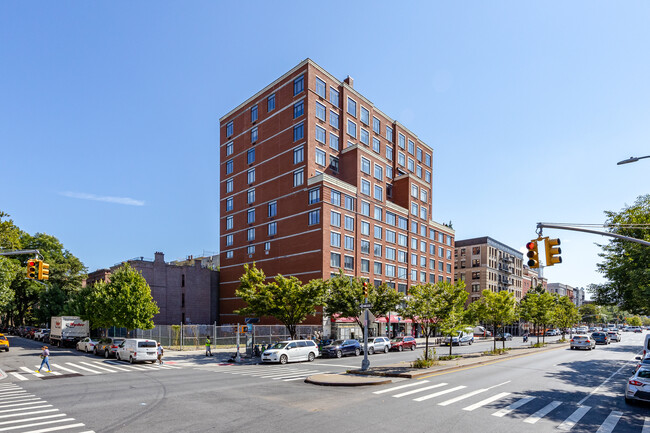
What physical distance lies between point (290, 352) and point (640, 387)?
23349mm

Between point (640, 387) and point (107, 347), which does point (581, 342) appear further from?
point (107, 347)

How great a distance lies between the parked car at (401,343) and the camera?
150 feet

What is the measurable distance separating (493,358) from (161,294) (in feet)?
167

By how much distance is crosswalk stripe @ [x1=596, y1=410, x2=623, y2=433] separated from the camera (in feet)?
42.0

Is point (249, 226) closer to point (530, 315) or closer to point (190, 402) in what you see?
point (530, 315)

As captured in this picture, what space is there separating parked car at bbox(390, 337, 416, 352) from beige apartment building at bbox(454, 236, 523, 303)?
5979 cm

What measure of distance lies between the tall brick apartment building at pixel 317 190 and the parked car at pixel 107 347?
2598 cm

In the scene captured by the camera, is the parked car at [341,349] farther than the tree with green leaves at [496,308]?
No

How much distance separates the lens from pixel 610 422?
13.8 m

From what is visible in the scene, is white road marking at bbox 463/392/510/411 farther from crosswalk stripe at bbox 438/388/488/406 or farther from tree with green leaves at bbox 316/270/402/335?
tree with green leaves at bbox 316/270/402/335

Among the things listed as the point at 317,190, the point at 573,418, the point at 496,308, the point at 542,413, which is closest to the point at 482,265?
the point at 317,190

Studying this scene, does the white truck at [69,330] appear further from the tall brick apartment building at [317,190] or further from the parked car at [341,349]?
the parked car at [341,349]

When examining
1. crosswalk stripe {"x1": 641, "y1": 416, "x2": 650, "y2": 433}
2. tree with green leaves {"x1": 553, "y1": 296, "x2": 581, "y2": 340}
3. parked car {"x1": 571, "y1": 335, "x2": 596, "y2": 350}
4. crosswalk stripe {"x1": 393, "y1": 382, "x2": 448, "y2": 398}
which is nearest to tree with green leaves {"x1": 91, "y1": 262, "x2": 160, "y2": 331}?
crosswalk stripe {"x1": 393, "y1": 382, "x2": 448, "y2": 398}

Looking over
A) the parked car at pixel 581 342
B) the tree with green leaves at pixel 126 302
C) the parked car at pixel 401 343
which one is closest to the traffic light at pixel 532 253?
the parked car at pixel 401 343
